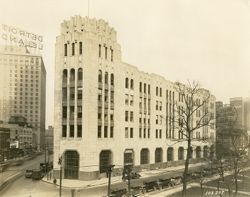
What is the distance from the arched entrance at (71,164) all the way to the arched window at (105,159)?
336 cm

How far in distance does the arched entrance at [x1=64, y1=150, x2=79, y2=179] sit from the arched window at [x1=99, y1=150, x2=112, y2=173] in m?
3.36

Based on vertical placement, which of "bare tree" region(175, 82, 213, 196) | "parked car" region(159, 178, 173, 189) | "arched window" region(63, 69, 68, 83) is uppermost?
"arched window" region(63, 69, 68, 83)

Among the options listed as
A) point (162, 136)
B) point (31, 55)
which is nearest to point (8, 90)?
point (31, 55)

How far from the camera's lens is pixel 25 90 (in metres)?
130

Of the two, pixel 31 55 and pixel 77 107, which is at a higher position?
pixel 31 55

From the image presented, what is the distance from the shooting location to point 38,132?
135m

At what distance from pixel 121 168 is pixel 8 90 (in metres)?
90.4

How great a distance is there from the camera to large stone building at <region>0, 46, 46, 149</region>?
121m

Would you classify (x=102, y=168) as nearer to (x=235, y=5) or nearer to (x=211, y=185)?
(x=211, y=185)

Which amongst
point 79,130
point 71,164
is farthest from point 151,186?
point 79,130

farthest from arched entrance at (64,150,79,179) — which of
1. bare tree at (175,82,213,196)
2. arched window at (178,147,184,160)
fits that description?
arched window at (178,147,184,160)

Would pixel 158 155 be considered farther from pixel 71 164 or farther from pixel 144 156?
pixel 71 164

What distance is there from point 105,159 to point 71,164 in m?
4.90

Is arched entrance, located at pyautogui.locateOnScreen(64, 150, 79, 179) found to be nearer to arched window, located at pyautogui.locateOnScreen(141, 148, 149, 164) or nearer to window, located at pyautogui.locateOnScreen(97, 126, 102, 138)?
window, located at pyautogui.locateOnScreen(97, 126, 102, 138)
